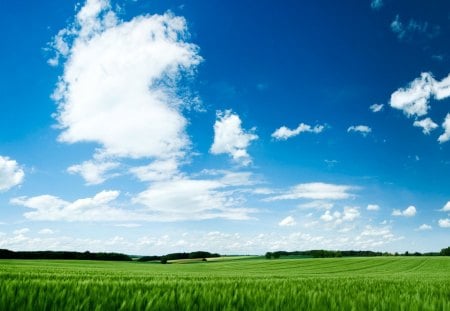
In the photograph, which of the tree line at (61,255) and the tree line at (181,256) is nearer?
the tree line at (61,255)

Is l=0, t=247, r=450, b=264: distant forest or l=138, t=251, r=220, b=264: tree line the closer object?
l=0, t=247, r=450, b=264: distant forest

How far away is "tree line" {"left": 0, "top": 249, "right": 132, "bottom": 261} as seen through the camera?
102750mm

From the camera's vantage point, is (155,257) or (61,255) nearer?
→ (61,255)

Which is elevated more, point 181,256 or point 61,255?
point 61,255

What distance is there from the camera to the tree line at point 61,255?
103 metres

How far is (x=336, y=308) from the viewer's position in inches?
142

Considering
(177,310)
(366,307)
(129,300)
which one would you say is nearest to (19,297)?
(129,300)

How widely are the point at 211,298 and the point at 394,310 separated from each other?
1627 millimetres

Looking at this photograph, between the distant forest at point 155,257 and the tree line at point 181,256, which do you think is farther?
the tree line at point 181,256

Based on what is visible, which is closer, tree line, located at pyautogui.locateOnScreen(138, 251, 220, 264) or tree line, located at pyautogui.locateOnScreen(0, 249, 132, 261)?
tree line, located at pyautogui.locateOnScreen(0, 249, 132, 261)

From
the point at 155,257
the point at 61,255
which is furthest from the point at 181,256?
the point at 61,255

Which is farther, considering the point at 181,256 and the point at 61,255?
the point at 181,256

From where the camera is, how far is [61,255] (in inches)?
4333

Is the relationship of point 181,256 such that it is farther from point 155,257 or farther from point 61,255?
point 61,255
